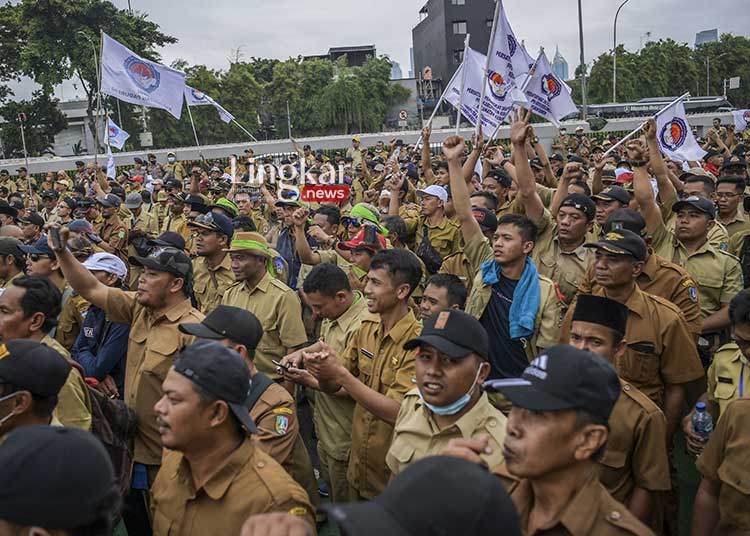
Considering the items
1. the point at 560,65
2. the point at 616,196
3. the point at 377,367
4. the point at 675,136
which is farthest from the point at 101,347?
the point at 560,65

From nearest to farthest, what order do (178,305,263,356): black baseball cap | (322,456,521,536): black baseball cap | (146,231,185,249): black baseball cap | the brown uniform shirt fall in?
1. (322,456,521,536): black baseball cap
2. (178,305,263,356): black baseball cap
3. the brown uniform shirt
4. (146,231,185,249): black baseball cap

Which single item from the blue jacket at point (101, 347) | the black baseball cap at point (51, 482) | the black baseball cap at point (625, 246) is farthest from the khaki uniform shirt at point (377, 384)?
the black baseball cap at point (51, 482)

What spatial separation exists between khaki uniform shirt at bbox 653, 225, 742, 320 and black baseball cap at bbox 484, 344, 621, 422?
359 centimetres

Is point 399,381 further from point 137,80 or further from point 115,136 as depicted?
point 115,136

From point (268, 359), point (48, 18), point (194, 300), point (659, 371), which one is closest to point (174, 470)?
point (268, 359)

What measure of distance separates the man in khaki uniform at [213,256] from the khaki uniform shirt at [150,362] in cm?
172

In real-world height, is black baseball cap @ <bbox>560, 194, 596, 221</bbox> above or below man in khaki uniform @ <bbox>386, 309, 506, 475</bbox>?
above

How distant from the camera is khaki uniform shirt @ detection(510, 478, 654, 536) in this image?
2.17 m

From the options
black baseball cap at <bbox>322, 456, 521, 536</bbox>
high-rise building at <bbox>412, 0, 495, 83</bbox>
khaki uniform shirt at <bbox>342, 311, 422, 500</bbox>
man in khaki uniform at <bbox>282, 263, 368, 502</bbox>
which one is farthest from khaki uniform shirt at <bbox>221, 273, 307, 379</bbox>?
high-rise building at <bbox>412, 0, 495, 83</bbox>

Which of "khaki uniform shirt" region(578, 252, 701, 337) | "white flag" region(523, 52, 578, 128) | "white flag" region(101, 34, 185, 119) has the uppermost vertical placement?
"white flag" region(101, 34, 185, 119)

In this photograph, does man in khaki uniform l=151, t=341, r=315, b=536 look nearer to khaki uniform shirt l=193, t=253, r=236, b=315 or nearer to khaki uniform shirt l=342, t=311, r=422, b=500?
khaki uniform shirt l=342, t=311, r=422, b=500

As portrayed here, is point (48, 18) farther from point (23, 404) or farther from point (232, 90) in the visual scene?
point (23, 404)

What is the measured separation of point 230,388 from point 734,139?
18501 millimetres

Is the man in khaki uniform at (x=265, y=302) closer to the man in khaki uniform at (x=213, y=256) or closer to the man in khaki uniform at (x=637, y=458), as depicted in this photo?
the man in khaki uniform at (x=213, y=256)
